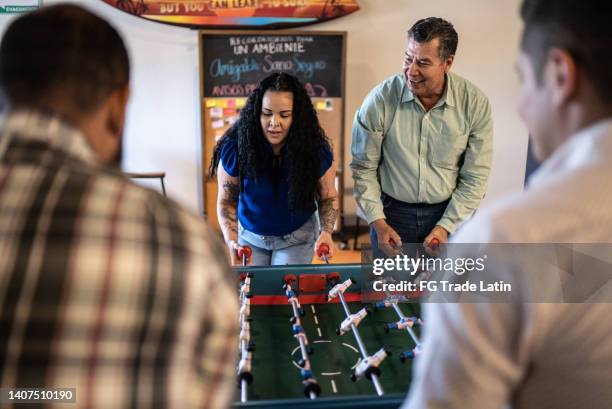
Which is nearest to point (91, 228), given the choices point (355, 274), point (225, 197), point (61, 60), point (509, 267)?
point (61, 60)

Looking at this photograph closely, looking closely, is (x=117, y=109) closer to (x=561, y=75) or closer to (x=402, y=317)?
(x=561, y=75)

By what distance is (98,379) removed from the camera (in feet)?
2.35

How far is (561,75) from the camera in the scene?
0.76m

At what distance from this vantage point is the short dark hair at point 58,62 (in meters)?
0.73

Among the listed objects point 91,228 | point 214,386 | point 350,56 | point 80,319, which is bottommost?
point 214,386

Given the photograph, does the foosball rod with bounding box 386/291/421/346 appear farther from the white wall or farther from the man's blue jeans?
the white wall

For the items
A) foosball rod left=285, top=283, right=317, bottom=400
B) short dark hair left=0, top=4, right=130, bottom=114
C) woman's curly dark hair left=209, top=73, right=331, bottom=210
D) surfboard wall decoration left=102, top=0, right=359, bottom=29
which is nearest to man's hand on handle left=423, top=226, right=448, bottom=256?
woman's curly dark hair left=209, top=73, right=331, bottom=210

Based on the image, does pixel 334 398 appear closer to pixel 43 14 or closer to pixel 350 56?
pixel 43 14

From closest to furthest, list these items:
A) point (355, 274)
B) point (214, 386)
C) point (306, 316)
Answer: point (214, 386)
point (306, 316)
point (355, 274)

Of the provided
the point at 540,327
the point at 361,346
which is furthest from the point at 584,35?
the point at 361,346

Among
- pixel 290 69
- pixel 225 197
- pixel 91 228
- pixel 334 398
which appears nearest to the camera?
pixel 91 228

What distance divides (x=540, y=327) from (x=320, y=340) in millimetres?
1087

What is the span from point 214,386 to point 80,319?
23cm

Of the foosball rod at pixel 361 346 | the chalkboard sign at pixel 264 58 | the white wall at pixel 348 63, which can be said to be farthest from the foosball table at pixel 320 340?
the white wall at pixel 348 63
